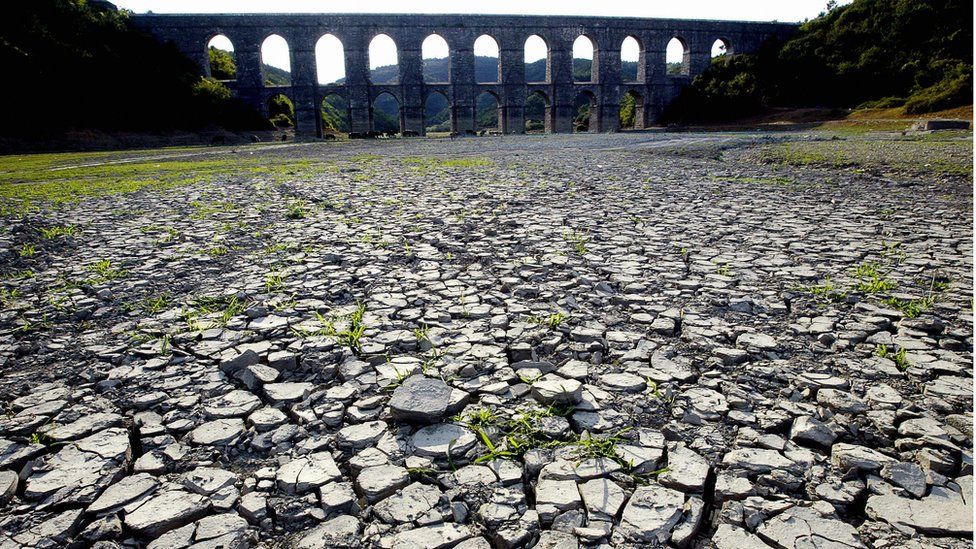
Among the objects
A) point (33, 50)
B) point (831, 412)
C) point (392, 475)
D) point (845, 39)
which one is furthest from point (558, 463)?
point (845, 39)

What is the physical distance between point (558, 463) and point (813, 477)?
0.69 metres

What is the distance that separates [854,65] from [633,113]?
15075 millimetres

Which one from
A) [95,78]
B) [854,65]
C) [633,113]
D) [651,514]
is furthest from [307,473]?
[633,113]

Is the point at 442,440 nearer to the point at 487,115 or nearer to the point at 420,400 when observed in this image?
the point at 420,400

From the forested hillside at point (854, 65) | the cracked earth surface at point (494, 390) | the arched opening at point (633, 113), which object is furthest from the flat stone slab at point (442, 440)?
the arched opening at point (633, 113)

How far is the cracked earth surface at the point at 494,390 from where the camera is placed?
4.71ft

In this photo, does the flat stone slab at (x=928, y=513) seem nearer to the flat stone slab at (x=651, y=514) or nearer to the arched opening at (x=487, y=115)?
the flat stone slab at (x=651, y=514)

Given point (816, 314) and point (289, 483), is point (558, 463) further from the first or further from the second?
point (816, 314)

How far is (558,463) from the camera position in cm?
163

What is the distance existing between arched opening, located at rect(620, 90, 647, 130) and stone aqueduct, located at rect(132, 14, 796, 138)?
0.15 meters

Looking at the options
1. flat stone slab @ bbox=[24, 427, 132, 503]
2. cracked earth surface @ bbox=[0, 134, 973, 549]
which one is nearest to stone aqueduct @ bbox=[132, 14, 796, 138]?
cracked earth surface @ bbox=[0, 134, 973, 549]

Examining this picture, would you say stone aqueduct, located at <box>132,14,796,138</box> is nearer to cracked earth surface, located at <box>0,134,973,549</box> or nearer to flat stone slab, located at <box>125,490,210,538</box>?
cracked earth surface, located at <box>0,134,973,549</box>

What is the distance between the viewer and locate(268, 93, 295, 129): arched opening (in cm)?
3825

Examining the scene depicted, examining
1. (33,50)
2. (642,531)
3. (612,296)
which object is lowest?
(642,531)
